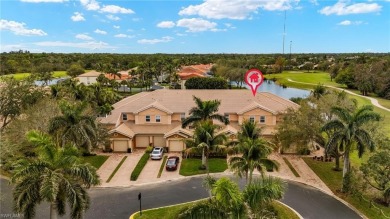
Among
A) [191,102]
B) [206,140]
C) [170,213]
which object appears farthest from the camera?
[191,102]

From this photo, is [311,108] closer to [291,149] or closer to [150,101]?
[291,149]

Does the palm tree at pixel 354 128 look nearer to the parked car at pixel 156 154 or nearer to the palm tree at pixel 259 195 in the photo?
the palm tree at pixel 259 195

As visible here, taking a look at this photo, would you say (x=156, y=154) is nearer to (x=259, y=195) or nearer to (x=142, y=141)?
(x=142, y=141)

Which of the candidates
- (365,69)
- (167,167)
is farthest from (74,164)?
(365,69)

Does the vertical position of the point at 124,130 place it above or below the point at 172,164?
above

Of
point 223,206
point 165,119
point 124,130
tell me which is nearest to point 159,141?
point 165,119

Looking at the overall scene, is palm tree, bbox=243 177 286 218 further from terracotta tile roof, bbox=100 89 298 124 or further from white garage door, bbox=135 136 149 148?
terracotta tile roof, bbox=100 89 298 124
